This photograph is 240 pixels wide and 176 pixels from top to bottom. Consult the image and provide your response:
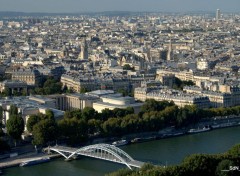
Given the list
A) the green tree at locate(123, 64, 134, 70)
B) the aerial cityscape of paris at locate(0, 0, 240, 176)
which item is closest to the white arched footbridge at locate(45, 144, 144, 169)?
the aerial cityscape of paris at locate(0, 0, 240, 176)

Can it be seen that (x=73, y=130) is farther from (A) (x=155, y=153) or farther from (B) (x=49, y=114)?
(A) (x=155, y=153)

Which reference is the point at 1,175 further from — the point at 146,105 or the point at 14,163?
the point at 146,105

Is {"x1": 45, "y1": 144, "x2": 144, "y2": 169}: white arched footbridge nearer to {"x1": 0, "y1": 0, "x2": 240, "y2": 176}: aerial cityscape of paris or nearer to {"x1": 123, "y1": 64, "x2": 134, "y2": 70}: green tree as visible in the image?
{"x1": 0, "y1": 0, "x2": 240, "y2": 176}: aerial cityscape of paris

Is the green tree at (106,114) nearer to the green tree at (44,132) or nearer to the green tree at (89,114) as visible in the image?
the green tree at (89,114)

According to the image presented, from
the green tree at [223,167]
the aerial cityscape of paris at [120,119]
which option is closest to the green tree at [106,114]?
the aerial cityscape of paris at [120,119]

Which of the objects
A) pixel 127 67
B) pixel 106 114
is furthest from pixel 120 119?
pixel 127 67

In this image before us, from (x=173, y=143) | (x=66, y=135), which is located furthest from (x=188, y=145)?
(x=66, y=135)

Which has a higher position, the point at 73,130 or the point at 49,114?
the point at 49,114
